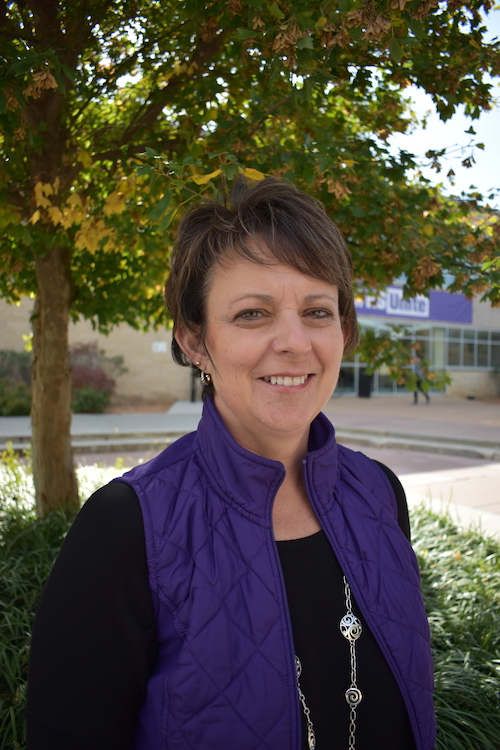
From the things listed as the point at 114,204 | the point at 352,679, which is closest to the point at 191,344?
the point at 352,679

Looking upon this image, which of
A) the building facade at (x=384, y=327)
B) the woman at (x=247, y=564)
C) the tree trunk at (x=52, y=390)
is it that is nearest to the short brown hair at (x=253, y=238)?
the woman at (x=247, y=564)

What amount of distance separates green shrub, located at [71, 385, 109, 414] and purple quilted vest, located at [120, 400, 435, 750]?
15.8 m

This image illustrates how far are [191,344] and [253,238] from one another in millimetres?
346

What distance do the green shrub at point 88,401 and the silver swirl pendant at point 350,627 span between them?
15908mm

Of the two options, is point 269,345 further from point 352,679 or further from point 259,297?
point 352,679

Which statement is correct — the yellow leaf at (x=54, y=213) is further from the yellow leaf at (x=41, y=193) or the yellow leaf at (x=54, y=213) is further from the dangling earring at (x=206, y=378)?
the dangling earring at (x=206, y=378)

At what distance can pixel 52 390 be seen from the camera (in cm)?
456

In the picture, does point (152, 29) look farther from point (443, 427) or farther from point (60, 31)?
point (443, 427)

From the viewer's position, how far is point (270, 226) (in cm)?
151

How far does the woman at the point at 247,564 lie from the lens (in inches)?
48.4

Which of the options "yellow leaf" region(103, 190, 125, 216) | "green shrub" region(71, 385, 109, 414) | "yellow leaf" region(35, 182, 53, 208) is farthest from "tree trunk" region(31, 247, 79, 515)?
"green shrub" region(71, 385, 109, 414)

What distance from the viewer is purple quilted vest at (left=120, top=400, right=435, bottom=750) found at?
1.24 metres

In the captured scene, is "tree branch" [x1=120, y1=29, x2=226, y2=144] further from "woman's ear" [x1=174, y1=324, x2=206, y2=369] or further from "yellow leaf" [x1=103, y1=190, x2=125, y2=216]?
"woman's ear" [x1=174, y1=324, x2=206, y2=369]

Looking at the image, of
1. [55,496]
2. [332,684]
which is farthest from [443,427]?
[332,684]
